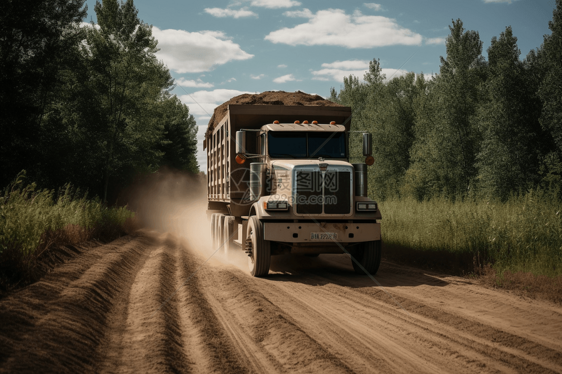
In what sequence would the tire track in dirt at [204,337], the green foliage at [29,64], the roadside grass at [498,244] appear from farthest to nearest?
the green foliage at [29,64], the roadside grass at [498,244], the tire track in dirt at [204,337]

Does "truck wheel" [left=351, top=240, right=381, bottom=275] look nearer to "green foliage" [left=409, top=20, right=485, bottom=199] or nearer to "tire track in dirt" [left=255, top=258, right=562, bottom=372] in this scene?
"tire track in dirt" [left=255, top=258, right=562, bottom=372]

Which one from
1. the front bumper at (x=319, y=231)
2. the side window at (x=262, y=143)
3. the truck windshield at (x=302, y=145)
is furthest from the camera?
the side window at (x=262, y=143)

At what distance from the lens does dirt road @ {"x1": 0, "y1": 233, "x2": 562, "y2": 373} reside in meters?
4.18

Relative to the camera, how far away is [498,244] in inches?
396

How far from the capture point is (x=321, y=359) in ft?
14.0

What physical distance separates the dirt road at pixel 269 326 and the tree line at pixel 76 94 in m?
15.5

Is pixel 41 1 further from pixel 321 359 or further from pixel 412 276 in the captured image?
pixel 321 359

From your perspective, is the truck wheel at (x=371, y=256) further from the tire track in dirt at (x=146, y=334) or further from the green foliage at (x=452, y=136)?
the green foliage at (x=452, y=136)

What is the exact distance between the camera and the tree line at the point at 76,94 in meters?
20.5

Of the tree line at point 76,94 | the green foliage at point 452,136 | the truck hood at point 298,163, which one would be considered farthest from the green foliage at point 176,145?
the truck hood at point 298,163

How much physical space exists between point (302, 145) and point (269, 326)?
18.7ft

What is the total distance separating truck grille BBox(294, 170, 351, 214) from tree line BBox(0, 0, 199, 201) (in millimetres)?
16725

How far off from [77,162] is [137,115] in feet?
18.0

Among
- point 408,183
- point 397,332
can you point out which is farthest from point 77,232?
point 408,183
